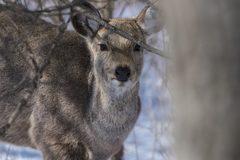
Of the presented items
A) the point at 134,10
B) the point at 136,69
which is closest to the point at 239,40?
the point at 136,69

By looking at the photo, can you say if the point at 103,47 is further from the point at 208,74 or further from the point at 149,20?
the point at 208,74

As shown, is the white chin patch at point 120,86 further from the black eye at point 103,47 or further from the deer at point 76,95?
the black eye at point 103,47

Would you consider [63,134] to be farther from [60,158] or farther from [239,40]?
[239,40]

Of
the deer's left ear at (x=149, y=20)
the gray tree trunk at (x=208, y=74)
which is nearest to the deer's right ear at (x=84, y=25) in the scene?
the deer's left ear at (x=149, y=20)

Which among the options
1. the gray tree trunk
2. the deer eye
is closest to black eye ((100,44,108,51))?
the deer eye

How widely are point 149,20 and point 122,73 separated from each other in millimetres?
1043

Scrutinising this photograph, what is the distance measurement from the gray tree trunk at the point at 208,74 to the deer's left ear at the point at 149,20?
2.57m

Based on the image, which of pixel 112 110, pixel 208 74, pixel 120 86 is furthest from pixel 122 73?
pixel 208 74

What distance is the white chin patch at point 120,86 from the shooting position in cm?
339

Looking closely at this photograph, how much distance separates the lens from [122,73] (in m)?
3.28

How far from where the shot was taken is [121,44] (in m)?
3.50

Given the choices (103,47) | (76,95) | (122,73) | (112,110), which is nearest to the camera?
(122,73)

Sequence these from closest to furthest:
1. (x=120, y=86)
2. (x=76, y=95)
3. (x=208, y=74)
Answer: (x=208, y=74) → (x=120, y=86) → (x=76, y=95)

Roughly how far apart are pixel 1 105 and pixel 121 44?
1776 millimetres
